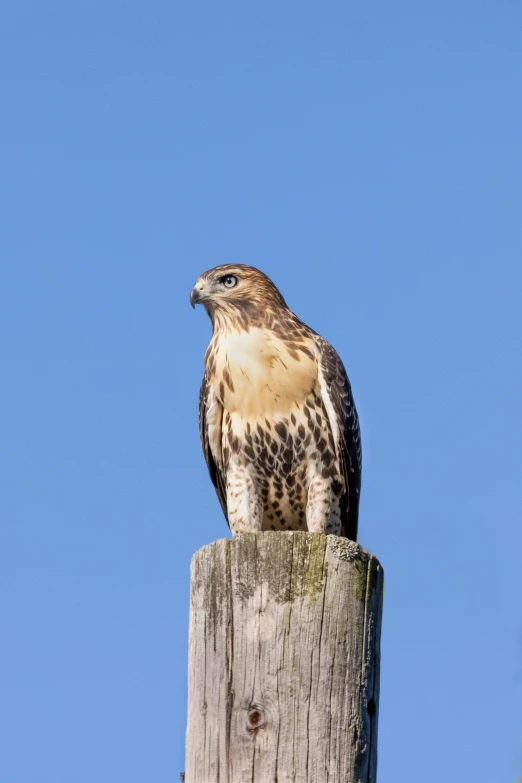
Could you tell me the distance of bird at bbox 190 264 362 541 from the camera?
6535 millimetres

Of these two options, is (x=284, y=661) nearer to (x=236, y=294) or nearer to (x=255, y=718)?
(x=255, y=718)

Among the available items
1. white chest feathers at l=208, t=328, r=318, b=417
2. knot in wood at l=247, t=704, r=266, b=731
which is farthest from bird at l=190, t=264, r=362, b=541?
knot in wood at l=247, t=704, r=266, b=731

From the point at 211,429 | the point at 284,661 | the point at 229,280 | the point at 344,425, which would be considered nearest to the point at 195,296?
the point at 229,280

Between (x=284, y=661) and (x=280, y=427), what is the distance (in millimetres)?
3096

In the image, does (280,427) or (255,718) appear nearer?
(255,718)

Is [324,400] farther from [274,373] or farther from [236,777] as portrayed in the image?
[236,777]

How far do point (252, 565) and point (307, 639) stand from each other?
1.02ft

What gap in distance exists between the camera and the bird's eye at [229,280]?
7.20m

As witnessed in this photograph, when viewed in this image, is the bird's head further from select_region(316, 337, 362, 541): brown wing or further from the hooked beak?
select_region(316, 337, 362, 541): brown wing

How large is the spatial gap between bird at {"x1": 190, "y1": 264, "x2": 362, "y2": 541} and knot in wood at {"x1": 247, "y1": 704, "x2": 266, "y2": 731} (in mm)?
3105

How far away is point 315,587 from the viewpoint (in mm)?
3615

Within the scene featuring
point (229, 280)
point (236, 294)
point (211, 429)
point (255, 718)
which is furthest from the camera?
point (229, 280)

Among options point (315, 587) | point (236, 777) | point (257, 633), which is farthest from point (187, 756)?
point (315, 587)

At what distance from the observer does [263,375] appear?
6516 mm
